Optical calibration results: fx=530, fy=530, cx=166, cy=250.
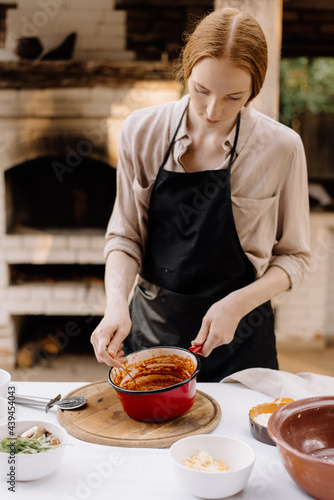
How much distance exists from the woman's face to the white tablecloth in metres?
0.75

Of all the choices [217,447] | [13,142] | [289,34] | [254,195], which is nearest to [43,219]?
[13,142]

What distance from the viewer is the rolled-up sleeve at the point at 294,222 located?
150 centimetres

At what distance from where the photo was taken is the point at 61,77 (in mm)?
3158

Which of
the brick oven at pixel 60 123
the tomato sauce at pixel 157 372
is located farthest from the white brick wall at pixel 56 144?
the tomato sauce at pixel 157 372

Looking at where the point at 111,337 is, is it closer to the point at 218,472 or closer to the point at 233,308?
the point at 233,308

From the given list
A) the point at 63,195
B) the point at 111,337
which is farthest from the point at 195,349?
the point at 63,195

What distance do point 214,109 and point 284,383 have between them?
705mm

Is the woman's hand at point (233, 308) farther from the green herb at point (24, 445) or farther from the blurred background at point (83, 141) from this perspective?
the blurred background at point (83, 141)

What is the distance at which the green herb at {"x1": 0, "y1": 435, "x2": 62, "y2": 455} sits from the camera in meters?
0.95

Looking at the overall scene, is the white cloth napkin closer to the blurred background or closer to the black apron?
the black apron

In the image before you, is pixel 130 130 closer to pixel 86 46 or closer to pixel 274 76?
pixel 274 76

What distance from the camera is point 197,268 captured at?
1.54 metres

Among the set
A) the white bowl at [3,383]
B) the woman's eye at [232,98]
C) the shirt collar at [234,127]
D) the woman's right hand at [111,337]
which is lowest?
the white bowl at [3,383]

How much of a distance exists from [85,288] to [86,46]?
60.1 inches
